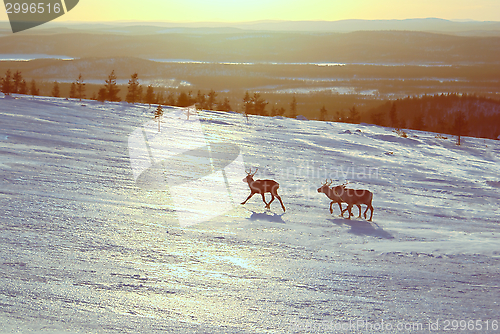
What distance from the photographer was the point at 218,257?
7555 millimetres

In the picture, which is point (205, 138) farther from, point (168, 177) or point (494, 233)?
point (494, 233)

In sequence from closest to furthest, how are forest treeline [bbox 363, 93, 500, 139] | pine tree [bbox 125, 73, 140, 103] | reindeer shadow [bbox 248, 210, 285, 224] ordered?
1. reindeer shadow [bbox 248, 210, 285, 224]
2. pine tree [bbox 125, 73, 140, 103]
3. forest treeline [bbox 363, 93, 500, 139]

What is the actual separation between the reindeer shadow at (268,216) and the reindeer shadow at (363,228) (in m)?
1.47

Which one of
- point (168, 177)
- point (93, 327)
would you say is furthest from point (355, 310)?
point (168, 177)

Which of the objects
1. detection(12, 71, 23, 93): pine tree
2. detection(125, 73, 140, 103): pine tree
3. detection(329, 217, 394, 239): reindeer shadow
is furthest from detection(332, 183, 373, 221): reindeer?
detection(125, 73, 140, 103): pine tree

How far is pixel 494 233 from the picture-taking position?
11.5 m

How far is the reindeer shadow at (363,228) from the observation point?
10031 millimetres

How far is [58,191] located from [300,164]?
1326cm

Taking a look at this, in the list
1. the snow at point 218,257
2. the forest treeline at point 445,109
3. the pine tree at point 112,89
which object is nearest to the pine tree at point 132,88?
the pine tree at point 112,89

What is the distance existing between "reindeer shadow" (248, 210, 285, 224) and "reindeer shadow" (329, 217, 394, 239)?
4.83 ft

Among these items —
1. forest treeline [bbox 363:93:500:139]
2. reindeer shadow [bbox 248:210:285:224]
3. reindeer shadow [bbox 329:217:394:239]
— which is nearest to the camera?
reindeer shadow [bbox 329:217:394:239]

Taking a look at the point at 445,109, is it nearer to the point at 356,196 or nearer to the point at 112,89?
the point at 112,89

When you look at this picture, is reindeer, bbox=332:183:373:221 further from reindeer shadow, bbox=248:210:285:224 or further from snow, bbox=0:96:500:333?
reindeer shadow, bbox=248:210:285:224

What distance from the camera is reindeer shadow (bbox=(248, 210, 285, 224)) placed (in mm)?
10602
